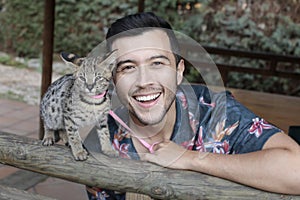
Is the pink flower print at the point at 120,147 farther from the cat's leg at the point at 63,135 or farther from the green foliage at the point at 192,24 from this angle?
the green foliage at the point at 192,24

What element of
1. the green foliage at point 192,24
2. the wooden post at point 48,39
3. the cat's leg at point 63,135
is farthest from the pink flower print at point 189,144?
the green foliage at point 192,24

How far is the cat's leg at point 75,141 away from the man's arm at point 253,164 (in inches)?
7.6

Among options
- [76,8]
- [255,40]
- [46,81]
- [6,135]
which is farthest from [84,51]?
[6,135]

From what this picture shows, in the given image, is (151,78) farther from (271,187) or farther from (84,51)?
(84,51)

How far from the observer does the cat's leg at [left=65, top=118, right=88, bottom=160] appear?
3.98 ft

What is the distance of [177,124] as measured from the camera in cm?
146

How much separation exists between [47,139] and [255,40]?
18.2 feet

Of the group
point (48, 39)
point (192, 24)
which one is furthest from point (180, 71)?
point (192, 24)

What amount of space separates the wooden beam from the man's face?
0.16 meters

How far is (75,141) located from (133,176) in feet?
0.64

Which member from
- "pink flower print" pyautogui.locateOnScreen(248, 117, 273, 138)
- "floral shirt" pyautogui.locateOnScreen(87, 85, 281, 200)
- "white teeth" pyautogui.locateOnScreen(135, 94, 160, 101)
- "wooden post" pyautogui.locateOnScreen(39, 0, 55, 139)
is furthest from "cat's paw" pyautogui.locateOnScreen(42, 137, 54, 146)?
"wooden post" pyautogui.locateOnScreen(39, 0, 55, 139)

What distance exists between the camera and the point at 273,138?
1.27 m

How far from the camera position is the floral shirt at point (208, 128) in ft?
4.49

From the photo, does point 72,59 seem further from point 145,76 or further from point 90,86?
point 145,76
